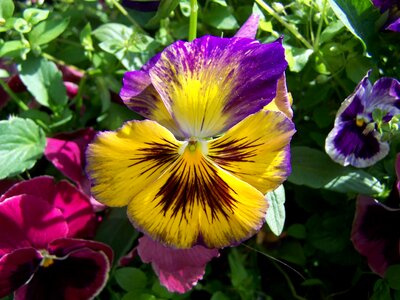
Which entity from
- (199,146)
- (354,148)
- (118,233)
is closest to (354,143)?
(354,148)

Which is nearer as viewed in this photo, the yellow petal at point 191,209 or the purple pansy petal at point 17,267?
the yellow petal at point 191,209

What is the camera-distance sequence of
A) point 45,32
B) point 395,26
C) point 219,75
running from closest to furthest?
point 219,75 < point 395,26 < point 45,32

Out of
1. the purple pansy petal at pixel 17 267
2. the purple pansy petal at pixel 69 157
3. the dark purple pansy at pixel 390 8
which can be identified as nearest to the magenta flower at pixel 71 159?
the purple pansy petal at pixel 69 157

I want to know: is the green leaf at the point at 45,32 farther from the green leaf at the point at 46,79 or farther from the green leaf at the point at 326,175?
the green leaf at the point at 326,175

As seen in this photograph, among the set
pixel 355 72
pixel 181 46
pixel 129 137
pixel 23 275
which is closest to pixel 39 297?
pixel 23 275

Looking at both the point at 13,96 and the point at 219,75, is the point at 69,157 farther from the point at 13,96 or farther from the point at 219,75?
the point at 219,75

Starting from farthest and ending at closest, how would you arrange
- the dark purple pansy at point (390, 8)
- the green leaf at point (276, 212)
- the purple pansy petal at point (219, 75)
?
the dark purple pansy at point (390, 8), the green leaf at point (276, 212), the purple pansy petal at point (219, 75)
